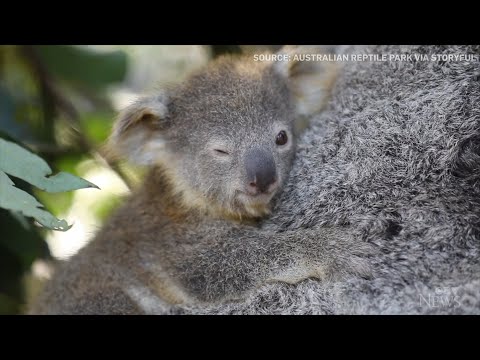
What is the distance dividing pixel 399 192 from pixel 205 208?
1.07 m

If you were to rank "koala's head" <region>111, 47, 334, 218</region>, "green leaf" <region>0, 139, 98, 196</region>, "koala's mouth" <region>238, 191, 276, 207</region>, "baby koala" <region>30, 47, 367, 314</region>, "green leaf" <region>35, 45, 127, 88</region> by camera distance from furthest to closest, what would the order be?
"green leaf" <region>35, 45, 127, 88</region>, "koala's head" <region>111, 47, 334, 218</region>, "koala's mouth" <region>238, 191, 276, 207</region>, "baby koala" <region>30, 47, 367, 314</region>, "green leaf" <region>0, 139, 98, 196</region>

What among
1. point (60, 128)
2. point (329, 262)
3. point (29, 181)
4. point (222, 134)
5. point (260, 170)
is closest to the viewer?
point (29, 181)

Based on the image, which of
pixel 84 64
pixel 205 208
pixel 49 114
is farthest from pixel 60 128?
pixel 205 208

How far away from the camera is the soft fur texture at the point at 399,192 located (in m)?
2.93

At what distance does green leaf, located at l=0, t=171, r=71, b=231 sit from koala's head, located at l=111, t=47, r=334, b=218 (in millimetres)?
1086

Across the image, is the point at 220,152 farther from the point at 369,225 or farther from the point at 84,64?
the point at 84,64

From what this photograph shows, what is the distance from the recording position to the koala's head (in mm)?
3510

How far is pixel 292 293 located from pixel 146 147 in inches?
55.5

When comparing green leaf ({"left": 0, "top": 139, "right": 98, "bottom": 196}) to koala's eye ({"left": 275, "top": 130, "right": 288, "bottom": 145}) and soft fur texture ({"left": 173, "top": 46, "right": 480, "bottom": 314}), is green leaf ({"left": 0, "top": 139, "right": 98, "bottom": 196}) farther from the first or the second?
koala's eye ({"left": 275, "top": 130, "right": 288, "bottom": 145})

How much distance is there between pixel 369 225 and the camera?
3.12 metres

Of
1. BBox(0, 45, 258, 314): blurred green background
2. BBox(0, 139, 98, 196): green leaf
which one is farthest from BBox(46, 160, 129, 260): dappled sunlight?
BBox(0, 139, 98, 196): green leaf

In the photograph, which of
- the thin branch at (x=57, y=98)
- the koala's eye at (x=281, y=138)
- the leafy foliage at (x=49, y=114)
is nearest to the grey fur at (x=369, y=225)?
the koala's eye at (x=281, y=138)

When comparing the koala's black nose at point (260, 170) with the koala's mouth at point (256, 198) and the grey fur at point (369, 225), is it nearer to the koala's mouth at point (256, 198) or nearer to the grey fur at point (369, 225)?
the koala's mouth at point (256, 198)

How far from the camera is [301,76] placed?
13.5 feet
